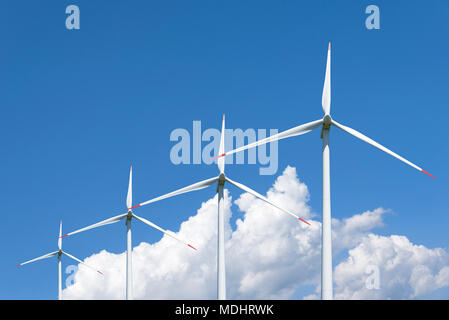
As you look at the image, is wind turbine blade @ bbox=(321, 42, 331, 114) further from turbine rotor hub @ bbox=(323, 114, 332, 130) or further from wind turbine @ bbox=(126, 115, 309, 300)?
wind turbine @ bbox=(126, 115, 309, 300)

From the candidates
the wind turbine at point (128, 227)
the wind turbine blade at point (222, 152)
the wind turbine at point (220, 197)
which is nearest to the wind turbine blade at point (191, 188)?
the wind turbine at point (220, 197)

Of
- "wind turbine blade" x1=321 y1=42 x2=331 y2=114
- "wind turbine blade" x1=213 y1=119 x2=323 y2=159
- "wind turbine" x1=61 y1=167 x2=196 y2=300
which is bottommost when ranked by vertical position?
"wind turbine" x1=61 y1=167 x2=196 y2=300

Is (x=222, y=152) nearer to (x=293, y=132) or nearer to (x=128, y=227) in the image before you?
(x=293, y=132)

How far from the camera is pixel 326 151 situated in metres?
47.8

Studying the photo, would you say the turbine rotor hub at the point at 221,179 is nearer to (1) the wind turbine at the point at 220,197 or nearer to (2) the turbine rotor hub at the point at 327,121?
(1) the wind turbine at the point at 220,197

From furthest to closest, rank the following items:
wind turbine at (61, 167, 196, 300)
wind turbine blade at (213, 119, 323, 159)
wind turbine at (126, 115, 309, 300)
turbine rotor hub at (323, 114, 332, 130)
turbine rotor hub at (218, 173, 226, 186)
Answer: wind turbine at (61, 167, 196, 300) → turbine rotor hub at (218, 173, 226, 186) → wind turbine at (126, 115, 309, 300) → turbine rotor hub at (323, 114, 332, 130) → wind turbine blade at (213, 119, 323, 159)

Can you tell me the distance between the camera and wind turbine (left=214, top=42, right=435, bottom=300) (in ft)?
138

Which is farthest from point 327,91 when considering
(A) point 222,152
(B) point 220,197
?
(B) point 220,197

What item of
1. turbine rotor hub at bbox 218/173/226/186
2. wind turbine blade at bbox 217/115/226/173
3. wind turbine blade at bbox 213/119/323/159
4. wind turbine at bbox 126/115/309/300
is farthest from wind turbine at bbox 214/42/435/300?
wind turbine blade at bbox 217/115/226/173

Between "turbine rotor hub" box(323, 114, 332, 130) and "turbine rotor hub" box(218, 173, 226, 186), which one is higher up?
"turbine rotor hub" box(323, 114, 332, 130)
